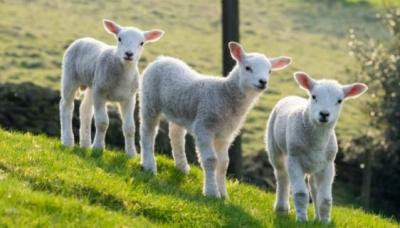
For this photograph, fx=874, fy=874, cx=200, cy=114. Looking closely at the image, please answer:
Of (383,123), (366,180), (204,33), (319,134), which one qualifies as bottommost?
(204,33)

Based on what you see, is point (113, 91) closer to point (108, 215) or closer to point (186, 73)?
point (186, 73)

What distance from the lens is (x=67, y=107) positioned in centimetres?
→ 1442

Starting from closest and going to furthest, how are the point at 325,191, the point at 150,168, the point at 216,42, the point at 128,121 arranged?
the point at 325,191
the point at 150,168
the point at 128,121
the point at 216,42

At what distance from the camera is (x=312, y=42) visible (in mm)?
48719

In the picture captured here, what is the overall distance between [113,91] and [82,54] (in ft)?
3.66

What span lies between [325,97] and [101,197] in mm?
3115

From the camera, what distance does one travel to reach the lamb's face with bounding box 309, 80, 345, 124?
11.0 m

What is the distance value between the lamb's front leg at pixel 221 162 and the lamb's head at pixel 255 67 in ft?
3.15

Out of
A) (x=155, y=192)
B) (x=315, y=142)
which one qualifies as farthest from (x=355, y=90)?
(x=155, y=192)

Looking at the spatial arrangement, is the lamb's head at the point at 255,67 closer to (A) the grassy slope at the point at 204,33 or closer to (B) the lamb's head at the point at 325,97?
(B) the lamb's head at the point at 325,97

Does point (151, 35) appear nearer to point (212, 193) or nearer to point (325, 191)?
point (212, 193)

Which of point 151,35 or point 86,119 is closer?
point 151,35

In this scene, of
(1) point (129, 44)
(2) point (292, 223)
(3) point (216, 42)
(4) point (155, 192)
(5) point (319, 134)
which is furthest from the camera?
(3) point (216, 42)

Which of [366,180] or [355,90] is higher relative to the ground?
[355,90]
